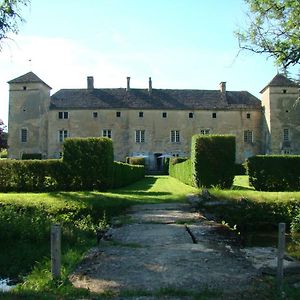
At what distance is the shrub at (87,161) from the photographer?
17.8m

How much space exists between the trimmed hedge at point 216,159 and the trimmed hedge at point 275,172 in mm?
988

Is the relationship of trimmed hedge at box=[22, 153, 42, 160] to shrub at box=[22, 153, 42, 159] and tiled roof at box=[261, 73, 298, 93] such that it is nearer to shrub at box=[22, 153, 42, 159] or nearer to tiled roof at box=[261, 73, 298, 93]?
shrub at box=[22, 153, 42, 159]

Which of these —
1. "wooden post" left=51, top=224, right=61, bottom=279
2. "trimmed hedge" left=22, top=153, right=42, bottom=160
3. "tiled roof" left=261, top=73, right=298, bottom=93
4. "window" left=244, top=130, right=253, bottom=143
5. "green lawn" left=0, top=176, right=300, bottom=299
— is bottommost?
"green lawn" left=0, top=176, right=300, bottom=299

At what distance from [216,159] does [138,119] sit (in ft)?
115

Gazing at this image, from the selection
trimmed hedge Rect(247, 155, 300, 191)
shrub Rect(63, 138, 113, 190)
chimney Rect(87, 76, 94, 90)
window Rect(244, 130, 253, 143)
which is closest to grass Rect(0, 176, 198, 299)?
shrub Rect(63, 138, 113, 190)

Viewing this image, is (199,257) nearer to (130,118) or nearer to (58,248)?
(58,248)

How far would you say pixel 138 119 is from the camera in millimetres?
52500

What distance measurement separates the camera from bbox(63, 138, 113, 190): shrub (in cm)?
1781

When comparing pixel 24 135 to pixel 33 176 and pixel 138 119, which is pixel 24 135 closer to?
pixel 138 119

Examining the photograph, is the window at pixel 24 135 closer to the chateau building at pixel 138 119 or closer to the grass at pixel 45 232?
the chateau building at pixel 138 119

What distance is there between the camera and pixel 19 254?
816cm

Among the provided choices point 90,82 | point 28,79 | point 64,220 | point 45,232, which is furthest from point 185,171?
point 28,79

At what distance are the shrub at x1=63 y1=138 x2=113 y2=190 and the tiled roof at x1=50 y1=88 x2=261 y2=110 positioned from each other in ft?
113

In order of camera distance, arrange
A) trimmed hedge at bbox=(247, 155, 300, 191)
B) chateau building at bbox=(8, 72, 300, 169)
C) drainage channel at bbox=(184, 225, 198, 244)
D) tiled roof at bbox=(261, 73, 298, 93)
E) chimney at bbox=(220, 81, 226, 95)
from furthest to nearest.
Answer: chimney at bbox=(220, 81, 226, 95), chateau building at bbox=(8, 72, 300, 169), tiled roof at bbox=(261, 73, 298, 93), trimmed hedge at bbox=(247, 155, 300, 191), drainage channel at bbox=(184, 225, 198, 244)
